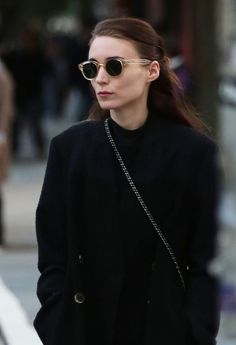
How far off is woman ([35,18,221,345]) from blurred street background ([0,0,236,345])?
20 centimetres

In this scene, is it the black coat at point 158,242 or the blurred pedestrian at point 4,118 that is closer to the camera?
the black coat at point 158,242

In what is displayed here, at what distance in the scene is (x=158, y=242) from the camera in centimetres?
341

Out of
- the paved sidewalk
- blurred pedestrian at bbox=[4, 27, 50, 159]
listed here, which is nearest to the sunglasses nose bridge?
the paved sidewalk

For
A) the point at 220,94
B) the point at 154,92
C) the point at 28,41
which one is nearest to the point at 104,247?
the point at 154,92

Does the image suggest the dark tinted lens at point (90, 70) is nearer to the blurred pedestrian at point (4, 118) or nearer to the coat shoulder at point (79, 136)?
the coat shoulder at point (79, 136)

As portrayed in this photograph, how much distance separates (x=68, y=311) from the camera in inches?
137

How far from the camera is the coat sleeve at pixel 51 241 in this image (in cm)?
352

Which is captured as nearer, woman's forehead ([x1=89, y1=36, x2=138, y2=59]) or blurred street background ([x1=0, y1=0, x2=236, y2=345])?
woman's forehead ([x1=89, y1=36, x2=138, y2=59])

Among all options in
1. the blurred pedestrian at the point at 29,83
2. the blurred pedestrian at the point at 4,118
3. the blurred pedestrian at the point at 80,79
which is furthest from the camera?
the blurred pedestrian at the point at 29,83

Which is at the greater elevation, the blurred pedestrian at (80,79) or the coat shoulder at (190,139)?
the coat shoulder at (190,139)

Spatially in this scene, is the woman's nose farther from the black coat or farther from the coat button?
the coat button

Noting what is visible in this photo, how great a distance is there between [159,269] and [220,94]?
8314 millimetres

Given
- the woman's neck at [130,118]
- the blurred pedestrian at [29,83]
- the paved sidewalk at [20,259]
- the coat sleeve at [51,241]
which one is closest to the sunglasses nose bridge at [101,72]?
the woman's neck at [130,118]

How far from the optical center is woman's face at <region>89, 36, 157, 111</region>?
3490 millimetres
